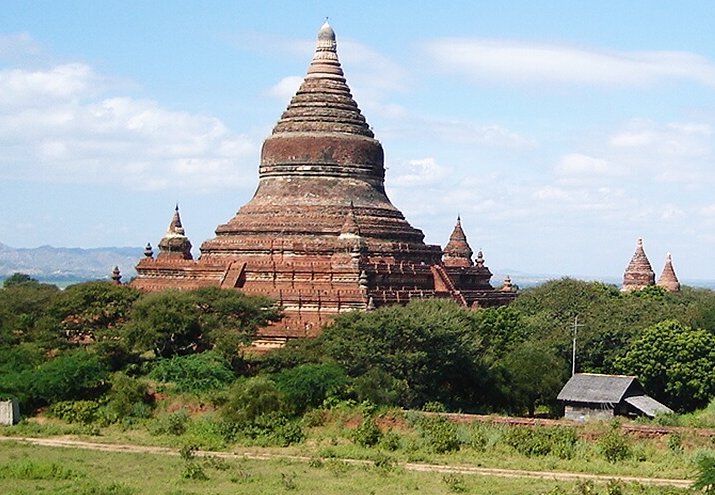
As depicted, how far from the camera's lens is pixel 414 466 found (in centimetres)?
3344

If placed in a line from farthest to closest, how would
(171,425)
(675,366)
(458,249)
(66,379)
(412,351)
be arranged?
(458,249) → (675,366) → (412,351) → (66,379) → (171,425)

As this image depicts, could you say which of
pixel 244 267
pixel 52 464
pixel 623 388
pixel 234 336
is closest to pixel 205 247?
pixel 244 267

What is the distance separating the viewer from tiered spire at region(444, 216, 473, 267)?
229 feet

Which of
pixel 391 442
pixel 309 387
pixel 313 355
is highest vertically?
pixel 313 355

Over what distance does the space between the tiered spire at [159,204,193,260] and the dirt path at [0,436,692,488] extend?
86.2ft

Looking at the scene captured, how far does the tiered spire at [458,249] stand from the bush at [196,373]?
28.0 meters

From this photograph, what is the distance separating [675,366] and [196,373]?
16.7m

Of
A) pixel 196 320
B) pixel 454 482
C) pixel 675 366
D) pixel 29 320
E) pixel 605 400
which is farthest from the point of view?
pixel 29 320

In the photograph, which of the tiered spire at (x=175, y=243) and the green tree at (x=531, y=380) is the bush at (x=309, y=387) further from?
the tiered spire at (x=175, y=243)

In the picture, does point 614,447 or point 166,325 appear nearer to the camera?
point 614,447

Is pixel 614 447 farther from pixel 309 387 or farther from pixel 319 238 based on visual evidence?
pixel 319 238

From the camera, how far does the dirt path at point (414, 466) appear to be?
31.9 metres

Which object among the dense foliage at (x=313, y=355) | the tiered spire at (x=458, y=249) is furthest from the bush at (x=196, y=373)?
the tiered spire at (x=458, y=249)

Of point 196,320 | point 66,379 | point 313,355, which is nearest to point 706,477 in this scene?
point 313,355
